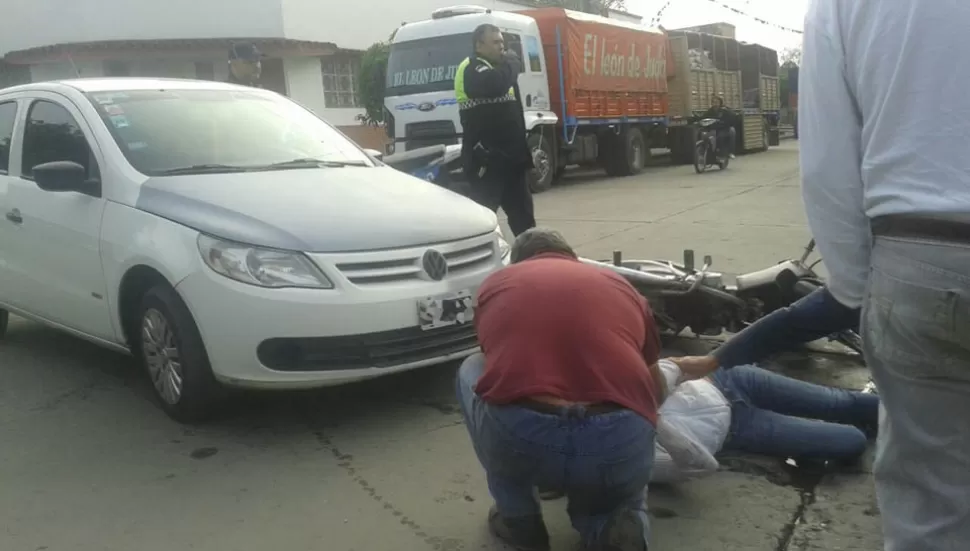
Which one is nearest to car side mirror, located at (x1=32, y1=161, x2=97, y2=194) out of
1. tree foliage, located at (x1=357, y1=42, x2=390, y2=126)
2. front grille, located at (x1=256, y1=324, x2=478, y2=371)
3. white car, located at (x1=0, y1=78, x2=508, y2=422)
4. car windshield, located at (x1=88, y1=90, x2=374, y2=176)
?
white car, located at (x1=0, y1=78, x2=508, y2=422)

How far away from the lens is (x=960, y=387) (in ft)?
5.25

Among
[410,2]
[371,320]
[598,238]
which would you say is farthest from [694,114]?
[371,320]

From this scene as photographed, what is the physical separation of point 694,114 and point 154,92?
16223mm

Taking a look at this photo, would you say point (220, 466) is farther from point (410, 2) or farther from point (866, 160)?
point (410, 2)

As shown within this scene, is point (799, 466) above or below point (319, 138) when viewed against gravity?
below

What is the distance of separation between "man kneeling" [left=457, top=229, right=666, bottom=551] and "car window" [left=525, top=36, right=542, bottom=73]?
11.9 meters

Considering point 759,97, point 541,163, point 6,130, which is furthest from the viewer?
point 759,97

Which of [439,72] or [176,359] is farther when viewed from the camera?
[439,72]

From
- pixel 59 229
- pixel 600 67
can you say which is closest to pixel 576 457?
pixel 59 229

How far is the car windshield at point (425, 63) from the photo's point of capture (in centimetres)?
1319

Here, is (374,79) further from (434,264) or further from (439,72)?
(434,264)

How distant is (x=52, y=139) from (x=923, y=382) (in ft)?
15.2

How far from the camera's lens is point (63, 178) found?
4.41 meters

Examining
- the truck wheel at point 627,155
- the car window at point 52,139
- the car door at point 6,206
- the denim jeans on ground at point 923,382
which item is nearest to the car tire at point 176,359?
the car window at point 52,139
